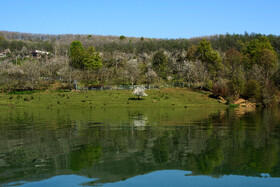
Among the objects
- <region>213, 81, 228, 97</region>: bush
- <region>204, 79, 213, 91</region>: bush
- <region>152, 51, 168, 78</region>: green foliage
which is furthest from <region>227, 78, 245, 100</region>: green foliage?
<region>152, 51, 168, 78</region>: green foliage

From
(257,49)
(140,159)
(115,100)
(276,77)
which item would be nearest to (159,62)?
(257,49)

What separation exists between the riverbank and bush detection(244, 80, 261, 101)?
10.8 m

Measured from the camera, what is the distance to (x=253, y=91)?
81.9 metres

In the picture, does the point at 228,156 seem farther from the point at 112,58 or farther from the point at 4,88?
the point at 112,58

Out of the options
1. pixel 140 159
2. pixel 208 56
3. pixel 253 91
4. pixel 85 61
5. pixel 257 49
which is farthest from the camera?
pixel 85 61

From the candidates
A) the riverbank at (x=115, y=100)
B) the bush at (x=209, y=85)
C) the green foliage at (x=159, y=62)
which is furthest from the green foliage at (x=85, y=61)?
the bush at (x=209, y=85)

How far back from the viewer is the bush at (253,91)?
8169cm

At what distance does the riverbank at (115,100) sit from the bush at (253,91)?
35.6ft

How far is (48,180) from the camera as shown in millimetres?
14578

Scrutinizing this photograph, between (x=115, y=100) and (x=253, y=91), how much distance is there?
41.1 m

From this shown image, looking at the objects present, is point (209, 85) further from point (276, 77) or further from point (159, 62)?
point (159, 62)

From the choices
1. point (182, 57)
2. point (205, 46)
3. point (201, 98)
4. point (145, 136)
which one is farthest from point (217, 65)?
point (145, 136)

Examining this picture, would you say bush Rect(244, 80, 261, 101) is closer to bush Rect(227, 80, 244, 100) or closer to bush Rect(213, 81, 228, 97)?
bush Rect(227, 80, 244, 100)

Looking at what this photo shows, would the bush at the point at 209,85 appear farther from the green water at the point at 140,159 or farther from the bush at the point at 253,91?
the green water at the point at 140,159
